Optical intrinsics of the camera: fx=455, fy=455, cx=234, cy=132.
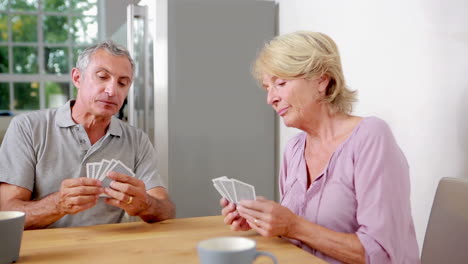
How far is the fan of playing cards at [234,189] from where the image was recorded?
50.2 inches

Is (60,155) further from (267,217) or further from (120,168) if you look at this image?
(267,217)

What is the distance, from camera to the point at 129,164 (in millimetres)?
1854

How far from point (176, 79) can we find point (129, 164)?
825 mm

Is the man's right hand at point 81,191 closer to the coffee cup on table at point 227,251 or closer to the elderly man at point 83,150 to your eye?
the elderly man at point 83,150

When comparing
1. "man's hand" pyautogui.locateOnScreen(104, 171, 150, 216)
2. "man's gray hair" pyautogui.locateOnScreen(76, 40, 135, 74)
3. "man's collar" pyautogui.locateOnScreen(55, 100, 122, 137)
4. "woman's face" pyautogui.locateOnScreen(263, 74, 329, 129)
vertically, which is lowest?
"man's hand" pyautogui.locateOnScreen(104, 171, 150, 216)

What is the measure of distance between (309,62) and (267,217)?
1.68ft

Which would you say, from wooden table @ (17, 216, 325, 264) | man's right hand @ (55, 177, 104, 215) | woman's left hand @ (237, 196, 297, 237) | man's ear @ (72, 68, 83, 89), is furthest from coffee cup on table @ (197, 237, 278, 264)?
man's ear @ (72, 68, 83, 89)

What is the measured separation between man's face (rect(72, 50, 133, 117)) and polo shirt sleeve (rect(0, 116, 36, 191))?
248 mm

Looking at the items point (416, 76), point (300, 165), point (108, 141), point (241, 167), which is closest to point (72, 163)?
point (108, 141)

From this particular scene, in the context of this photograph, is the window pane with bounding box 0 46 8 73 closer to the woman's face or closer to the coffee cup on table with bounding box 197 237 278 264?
the woman's face

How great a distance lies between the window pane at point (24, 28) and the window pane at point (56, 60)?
27 centimetres

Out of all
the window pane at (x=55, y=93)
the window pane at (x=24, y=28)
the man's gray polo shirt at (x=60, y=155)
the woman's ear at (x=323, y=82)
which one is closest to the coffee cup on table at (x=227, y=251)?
the woman's ear at (x=323, y=82)

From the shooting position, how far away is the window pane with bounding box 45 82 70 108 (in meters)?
6.23

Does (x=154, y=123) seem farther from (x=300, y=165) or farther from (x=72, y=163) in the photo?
(x=300, y=165)
